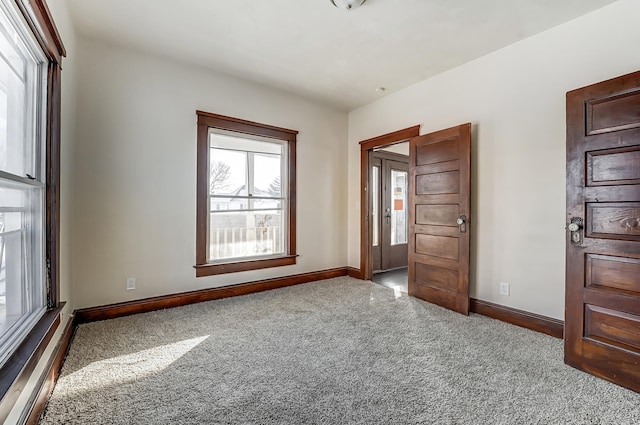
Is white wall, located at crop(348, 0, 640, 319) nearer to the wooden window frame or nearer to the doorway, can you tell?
the doorway

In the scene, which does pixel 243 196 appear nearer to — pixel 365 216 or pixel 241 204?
pixel 241 204

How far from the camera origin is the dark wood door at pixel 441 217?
3.16 m

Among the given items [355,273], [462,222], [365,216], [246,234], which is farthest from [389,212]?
[246,234]

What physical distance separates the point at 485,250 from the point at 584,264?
1082mm

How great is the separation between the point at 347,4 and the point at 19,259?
2729 millimetres

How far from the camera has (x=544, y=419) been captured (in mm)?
1556

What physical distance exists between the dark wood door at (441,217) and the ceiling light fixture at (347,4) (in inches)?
64.0

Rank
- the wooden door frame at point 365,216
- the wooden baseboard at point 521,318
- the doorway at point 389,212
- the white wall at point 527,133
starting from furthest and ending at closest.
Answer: the doorway at point 389,212 < the wooden door frame at point 365,216 < the wooden baseboard at point 521,318 < the white wall at point 527,133

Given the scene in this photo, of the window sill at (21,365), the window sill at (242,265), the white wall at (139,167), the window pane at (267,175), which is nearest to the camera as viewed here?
the window sill at (21,365)

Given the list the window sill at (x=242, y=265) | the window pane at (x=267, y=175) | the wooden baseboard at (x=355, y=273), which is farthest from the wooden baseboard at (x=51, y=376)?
the wooden baseboard at (x=355, y=273)

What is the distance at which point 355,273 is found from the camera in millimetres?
4719

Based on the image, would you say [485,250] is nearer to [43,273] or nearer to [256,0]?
[256,0]

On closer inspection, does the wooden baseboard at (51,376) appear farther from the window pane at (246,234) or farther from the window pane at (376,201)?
the window pane at (376,201)

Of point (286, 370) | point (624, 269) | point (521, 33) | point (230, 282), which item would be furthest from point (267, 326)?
point (521, 33)
